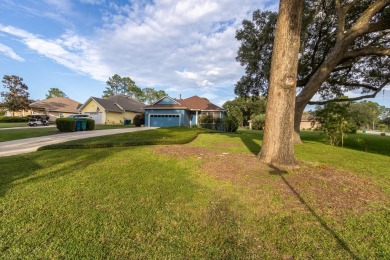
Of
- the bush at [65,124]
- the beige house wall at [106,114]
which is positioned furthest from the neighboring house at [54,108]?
the bush at [65,124]

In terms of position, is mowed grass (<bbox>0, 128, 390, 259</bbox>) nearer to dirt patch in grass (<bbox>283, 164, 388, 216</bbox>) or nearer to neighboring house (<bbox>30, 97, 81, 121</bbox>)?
dirt patch in grass (<bbox>283, 164, 388, 216</bbox>)

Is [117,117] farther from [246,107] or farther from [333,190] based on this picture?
[333,190]

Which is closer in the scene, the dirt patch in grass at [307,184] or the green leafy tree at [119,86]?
the dirt patch in grass at [307,184]

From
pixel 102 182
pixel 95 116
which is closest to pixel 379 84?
pixel 102 182

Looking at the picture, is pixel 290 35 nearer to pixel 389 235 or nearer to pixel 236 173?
pixel 236 173

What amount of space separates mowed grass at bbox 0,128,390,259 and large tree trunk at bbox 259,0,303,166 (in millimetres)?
707

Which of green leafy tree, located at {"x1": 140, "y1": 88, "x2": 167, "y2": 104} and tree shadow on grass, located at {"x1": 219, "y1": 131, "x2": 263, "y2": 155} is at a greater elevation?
green leafy tree, located at {"x1": 140, "y1": 88, "x2": 167, "y2": 104}

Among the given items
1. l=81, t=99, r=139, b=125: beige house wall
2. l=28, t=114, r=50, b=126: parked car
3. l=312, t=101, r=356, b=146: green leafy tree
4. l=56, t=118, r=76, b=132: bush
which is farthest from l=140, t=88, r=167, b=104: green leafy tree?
l=312, t=101, r=356, b=146: green leafy tree

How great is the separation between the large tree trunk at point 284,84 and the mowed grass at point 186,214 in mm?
707

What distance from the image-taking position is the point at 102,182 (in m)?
4.15

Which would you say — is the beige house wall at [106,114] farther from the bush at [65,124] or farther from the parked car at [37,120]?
the bush at [65,124]

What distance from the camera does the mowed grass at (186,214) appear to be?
220 cm

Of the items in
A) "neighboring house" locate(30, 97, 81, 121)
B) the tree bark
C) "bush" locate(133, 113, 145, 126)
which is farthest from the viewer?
"neighboring house" locate(30, 97, 81, 121)

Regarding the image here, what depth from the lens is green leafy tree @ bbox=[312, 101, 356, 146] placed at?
400 inches
